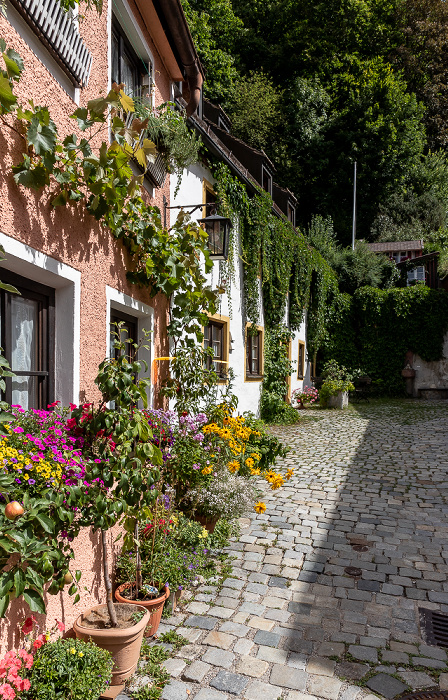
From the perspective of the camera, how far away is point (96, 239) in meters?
3.67

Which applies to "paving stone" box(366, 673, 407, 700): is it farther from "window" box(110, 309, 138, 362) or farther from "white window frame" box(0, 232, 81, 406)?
"window" box(110, 309, 138, 362)

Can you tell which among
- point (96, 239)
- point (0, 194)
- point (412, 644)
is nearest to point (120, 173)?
point (96, 239)

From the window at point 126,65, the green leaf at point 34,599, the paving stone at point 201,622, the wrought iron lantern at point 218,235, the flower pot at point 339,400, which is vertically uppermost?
the window at point 126,65

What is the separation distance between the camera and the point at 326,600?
3996 millimetres

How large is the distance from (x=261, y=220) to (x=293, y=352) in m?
5.60

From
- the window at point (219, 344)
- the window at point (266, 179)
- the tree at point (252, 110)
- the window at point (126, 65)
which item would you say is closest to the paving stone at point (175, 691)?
the window at point (126, 65)

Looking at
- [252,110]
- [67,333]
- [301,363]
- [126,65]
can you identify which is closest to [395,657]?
[67,333]

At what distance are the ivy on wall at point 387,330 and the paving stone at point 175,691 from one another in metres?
17.7

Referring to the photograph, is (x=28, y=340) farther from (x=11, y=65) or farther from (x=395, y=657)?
(x=395, y=657)

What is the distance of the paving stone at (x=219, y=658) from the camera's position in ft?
10.3

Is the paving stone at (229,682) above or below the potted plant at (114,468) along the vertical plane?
below

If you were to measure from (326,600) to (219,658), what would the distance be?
118 centimetres

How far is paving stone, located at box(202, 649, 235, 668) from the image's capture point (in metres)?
3.14

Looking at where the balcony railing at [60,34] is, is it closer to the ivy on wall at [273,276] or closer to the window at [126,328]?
the window at [126,328]
